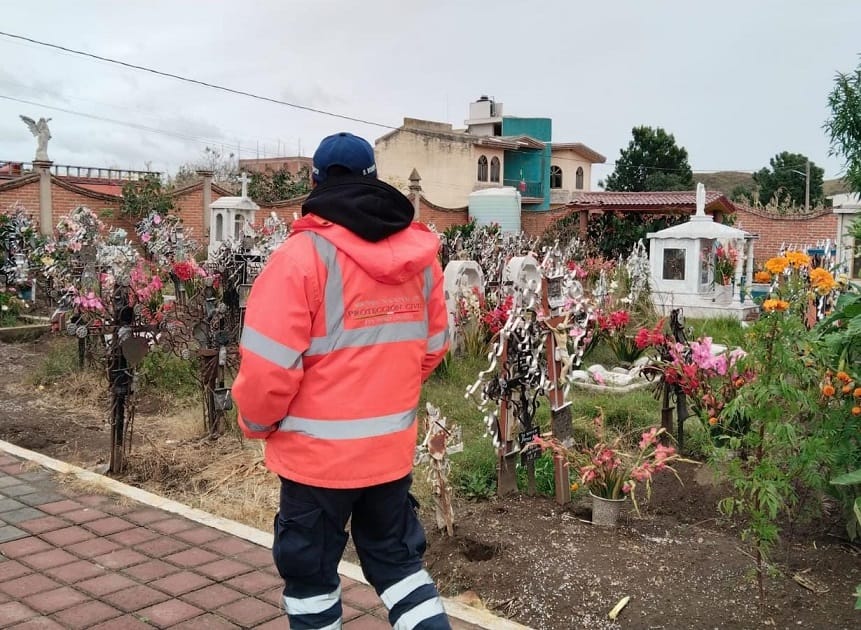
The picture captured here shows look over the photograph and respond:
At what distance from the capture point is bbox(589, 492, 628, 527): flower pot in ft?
13.6

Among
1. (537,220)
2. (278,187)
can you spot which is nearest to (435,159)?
(278,187)

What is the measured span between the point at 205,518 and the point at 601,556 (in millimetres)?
1971

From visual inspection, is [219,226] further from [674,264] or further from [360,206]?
[360,206]

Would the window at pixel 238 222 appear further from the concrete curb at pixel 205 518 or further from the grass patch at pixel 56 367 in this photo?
the concrete curb at pixel 205 518

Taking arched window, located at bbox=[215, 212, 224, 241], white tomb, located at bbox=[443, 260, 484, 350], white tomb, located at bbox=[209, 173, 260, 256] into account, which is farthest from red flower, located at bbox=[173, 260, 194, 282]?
arched window, located at bbox=[215, 212, 224, 241]

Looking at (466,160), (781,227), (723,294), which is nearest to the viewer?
(723,294)

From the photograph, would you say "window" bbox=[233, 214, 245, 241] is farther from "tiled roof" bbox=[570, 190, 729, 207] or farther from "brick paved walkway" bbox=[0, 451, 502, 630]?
"brick paved walkway" bbox=[0, 451, 502, 630]

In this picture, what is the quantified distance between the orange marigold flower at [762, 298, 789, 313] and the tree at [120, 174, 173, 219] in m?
16.6

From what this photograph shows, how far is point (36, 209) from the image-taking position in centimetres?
1603

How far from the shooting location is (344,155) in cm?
260

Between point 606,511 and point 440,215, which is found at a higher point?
point 440,215

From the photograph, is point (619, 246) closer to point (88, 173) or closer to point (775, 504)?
point (775, 504)

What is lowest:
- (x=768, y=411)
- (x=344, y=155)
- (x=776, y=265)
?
(x=768, y=411)

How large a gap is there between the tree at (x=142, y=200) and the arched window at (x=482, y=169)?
66.5 feet
